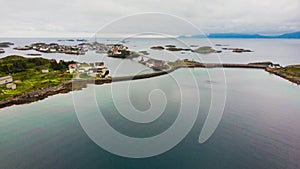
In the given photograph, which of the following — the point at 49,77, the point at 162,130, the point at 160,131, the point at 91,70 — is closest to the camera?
the point at 160,131

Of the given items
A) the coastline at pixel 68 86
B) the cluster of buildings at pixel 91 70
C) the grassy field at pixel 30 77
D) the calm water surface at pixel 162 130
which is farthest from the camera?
the cluster of buildings at pixel 91 70

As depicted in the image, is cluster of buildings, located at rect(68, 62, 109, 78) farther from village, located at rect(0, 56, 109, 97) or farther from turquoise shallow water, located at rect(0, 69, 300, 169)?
turquoise shallow water, located at rect(0, 69, 300, 169)

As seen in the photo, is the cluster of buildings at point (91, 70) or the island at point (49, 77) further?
the cluster of buildings at point (91, 70)

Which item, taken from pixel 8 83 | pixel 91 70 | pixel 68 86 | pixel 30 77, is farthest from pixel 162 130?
pixel 30 77

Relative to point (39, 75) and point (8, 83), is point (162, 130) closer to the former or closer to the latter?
point (8, 83)

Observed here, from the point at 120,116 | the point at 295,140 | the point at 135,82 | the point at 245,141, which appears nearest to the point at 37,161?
the point at 120,116

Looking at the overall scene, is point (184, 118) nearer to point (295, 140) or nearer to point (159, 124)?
point (159, 124)

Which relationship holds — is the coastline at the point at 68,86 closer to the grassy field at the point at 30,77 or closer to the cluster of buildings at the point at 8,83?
the grassy field at the point at 30,77

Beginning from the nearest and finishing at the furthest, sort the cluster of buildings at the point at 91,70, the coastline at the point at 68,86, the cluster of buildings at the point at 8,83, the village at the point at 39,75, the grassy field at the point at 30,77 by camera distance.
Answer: the coastline at the point at 68,86 < the grassy field at the point at 30,77 < the cluster of buildings at the point at 8,83 < the village at the point at 39,75 < the cluster of buildings at the point at 91,70

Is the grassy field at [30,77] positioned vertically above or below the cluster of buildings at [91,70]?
below

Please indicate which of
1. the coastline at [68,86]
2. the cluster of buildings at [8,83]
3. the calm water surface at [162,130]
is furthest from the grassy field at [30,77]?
the calm water surface at [162,130]
